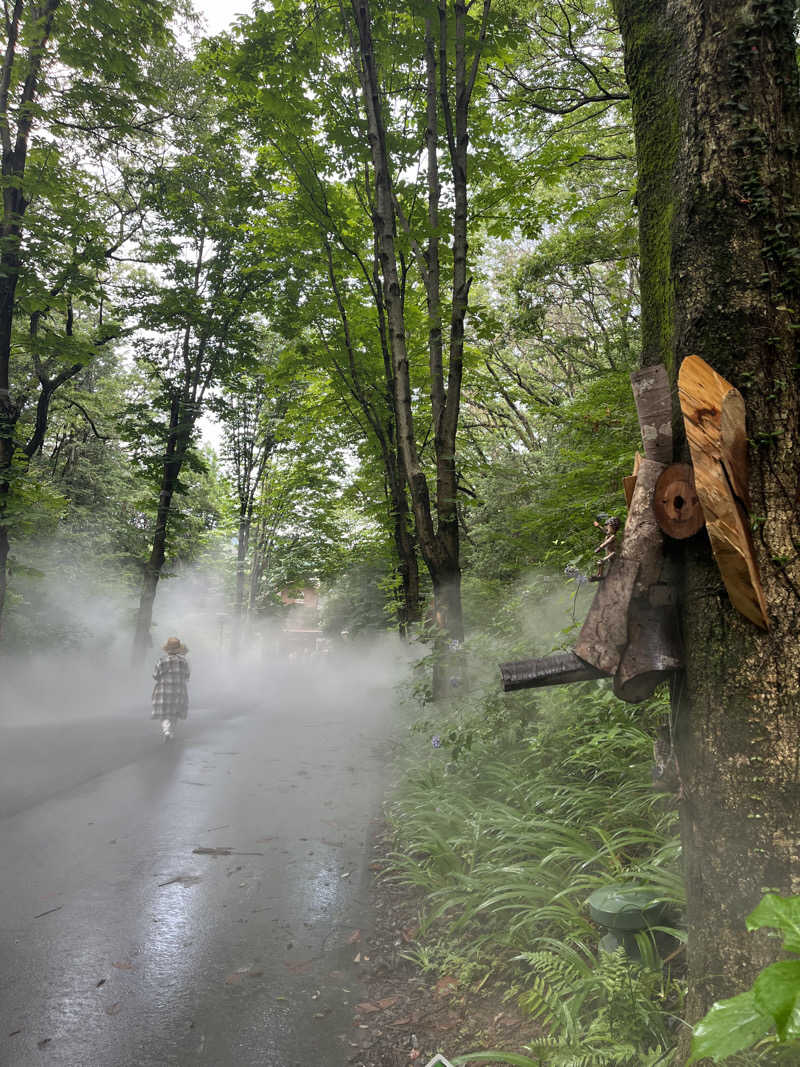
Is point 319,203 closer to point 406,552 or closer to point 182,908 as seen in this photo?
point 406,552

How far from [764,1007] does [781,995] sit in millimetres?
39

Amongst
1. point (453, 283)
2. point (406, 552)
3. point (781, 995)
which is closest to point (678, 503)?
point (781, 995)

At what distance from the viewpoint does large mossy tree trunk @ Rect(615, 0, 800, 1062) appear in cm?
188

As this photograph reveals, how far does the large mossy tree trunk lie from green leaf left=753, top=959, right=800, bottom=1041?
34.2 inches

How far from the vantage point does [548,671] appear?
2301 mm

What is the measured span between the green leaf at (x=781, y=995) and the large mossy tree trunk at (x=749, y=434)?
0.87 meters

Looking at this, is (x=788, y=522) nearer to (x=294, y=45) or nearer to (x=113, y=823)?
(x=113, y=823)

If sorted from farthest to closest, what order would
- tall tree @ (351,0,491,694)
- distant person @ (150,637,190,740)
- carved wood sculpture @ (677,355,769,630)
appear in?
distant person @ (150,637,190,740)
tall tree @ (351,0,491,694)
carved wood sculpture @ (677,355,769,630)

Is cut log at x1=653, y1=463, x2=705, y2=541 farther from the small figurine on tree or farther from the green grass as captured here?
the green grass

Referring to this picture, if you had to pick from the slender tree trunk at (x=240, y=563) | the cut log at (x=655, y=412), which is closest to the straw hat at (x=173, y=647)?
the cut log at (x=655, y=412)

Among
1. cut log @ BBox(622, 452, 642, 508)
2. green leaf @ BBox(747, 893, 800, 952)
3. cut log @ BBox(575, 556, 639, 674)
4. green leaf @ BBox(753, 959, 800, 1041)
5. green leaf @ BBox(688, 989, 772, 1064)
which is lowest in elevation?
green leaf @ BBox(688, 989, 772, 1064)

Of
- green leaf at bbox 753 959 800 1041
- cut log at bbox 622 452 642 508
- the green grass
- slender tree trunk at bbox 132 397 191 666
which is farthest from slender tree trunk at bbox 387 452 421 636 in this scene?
green leaf at bbox 753 959 800 1041

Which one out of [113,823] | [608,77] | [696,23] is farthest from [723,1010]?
[608,77]

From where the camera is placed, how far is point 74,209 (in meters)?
12.2
